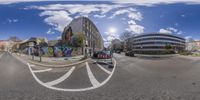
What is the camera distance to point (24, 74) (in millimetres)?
1733

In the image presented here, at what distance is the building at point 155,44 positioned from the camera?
5.28 ft

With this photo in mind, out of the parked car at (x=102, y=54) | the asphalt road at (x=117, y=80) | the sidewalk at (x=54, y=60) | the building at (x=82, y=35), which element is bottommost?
the asphalt road at (x=117, y=80)

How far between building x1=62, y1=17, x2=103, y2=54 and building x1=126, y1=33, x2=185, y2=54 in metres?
0.31

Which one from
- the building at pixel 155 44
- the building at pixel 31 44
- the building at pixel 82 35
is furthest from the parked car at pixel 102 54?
the building at pixel 31 44

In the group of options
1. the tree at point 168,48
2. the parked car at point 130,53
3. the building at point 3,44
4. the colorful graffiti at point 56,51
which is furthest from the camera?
the parked car at point 130,53

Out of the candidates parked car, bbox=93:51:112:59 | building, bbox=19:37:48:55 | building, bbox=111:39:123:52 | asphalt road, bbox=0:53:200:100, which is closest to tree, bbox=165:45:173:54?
asphalt road, bbox=0:53:200:100

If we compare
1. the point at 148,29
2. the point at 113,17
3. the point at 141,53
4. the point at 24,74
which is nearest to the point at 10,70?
the point at 24,74

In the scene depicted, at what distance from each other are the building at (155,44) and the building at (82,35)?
0.31 metres

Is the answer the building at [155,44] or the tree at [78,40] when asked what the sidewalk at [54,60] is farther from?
the building at [155,44]

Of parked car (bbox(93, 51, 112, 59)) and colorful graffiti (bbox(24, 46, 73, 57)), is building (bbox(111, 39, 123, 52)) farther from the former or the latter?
colorful graffiti (bbox(24, 46, 73, 57))

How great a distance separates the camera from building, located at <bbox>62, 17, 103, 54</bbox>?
5.12 feet

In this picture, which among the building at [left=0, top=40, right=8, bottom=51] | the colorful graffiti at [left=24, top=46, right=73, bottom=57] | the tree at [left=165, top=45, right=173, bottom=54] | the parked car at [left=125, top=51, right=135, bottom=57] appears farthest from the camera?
the parked car at [left=125, top=51, right=135, bottom=57]

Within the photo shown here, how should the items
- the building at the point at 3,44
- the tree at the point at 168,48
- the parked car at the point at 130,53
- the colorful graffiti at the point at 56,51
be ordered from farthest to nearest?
the parked car at the point at 130,53 < the tree at the point at 168,48 < the building at the point at 3,44 < the colorful graffiti at the point at 56,51

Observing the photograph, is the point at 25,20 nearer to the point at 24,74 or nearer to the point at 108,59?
the point at 24,74
